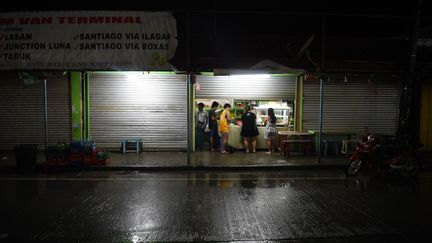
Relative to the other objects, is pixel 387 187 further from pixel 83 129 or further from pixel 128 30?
pixel 83 129

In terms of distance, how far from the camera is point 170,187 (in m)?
8.54

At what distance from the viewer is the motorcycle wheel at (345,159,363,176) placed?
999cm

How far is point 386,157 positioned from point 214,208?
6.29 meters

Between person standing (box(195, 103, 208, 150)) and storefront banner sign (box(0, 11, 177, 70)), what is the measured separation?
113 inches

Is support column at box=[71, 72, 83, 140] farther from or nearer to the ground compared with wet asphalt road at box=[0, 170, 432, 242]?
farther from the ground

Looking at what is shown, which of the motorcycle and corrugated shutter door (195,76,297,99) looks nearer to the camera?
the motorcycle

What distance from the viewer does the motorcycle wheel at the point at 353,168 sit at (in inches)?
393

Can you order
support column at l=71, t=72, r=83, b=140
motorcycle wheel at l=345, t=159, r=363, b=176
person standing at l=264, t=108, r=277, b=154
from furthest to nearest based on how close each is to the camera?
1. support column at l=71, t=72, r=83, b=140
2. person standing at l=264, t=108, r=277, b=154
3. motorcycle wheel at l=345, t=159, r=363, b=176

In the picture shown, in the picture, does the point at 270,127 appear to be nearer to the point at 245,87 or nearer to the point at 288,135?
the point at 288,135

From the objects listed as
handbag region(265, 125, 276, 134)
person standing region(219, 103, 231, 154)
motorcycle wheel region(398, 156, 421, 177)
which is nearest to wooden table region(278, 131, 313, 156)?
handbag region(265, 125, 276, 134)

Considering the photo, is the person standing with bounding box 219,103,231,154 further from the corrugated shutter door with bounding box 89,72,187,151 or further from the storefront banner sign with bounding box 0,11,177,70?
the storefront banner sign with bounding box 0,11,177,70

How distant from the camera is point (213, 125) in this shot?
13594mm

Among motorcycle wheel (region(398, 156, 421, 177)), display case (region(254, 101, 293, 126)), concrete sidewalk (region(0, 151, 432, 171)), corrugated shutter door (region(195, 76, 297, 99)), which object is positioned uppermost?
corrugated shutter door (region(195, 76, 297, 99))

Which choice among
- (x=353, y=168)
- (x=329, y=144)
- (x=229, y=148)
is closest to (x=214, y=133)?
(x=229, y=148)
